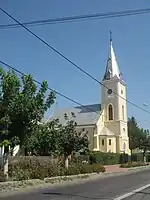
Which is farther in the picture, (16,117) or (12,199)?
(16,117)

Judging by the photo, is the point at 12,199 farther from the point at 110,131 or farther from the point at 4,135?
the point at 110,131

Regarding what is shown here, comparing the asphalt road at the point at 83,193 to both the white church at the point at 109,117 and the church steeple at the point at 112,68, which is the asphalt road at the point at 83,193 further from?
the church steeple at the point at 112,68

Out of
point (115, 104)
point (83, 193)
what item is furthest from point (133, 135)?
point (83, 193)

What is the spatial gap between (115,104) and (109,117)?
3.38 metres

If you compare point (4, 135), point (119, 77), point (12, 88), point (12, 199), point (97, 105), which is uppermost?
point (119, 77)

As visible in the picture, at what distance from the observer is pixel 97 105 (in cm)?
9356

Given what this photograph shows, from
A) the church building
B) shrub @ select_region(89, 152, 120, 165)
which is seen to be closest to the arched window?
the church building

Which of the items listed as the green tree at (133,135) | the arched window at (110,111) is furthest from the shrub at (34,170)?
the green tree at (133,135)

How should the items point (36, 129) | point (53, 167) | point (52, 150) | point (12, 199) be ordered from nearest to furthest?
point (12, 199) < point (36, 129) < point (53, 167) < point (52, 150)

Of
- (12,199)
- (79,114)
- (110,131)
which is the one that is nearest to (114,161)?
(110,131)

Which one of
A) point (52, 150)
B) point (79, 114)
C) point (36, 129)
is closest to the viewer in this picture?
point (36, 129)

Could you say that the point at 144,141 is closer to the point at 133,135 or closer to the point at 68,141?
the point at 133,135

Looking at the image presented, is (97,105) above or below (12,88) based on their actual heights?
above

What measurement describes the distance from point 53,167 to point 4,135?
17.3 feet
